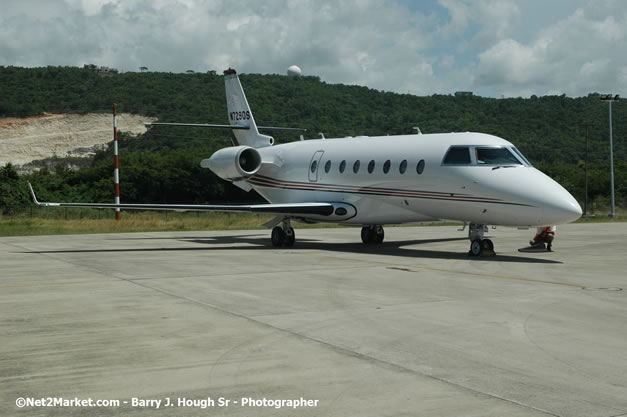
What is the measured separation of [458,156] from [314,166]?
20.3 feet

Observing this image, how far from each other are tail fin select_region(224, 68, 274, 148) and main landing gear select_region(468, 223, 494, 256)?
11123mm

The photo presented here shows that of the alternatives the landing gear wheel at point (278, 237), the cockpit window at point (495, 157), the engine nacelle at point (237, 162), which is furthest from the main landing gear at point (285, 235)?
the cockpit window at point (495, 157)

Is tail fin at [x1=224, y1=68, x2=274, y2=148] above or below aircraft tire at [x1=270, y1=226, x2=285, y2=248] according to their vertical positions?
above

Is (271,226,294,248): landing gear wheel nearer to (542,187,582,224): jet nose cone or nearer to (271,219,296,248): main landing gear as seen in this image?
(271,219,296,248): main landing gear

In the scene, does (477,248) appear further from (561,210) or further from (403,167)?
(403,167)

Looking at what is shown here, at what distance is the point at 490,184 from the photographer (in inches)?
623

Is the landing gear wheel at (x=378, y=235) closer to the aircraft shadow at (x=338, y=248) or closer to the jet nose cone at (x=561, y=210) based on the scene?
the aircraft shadow at (x=338, y=248)

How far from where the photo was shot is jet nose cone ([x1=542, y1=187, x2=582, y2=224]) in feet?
48.4

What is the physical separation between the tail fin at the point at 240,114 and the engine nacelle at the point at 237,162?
2.32 m

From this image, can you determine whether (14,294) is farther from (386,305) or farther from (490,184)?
(490,184)

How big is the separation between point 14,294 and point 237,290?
11.3ft

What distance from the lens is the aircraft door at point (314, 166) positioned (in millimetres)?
21766

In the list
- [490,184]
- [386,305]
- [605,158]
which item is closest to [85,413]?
[386,305]

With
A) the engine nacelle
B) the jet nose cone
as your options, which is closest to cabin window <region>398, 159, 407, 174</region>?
the jet nose cone
